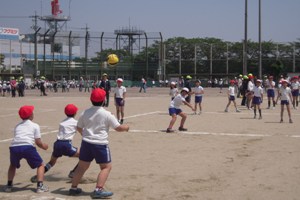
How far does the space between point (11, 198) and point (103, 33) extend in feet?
176

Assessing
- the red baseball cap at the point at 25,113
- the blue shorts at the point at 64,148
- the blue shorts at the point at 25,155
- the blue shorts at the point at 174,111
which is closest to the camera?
the blue shorts at the point at 25,155

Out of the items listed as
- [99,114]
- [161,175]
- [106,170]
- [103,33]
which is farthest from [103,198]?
[103,33]

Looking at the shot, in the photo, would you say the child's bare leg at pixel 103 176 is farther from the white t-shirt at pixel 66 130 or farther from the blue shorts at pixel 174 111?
the blue shorts at pixel 174 111

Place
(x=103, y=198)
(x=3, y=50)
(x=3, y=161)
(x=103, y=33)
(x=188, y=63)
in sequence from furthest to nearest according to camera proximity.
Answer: (x=3, y=50) → (x=188, y=63) → (x=103, y=33) → (x=3, y=161) → (x=103, y=198)

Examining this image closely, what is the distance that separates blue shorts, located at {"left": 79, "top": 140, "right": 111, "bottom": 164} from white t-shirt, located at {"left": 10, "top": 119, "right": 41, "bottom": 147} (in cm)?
90

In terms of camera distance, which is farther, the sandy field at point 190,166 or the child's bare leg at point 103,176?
the sandy field at point 190,166

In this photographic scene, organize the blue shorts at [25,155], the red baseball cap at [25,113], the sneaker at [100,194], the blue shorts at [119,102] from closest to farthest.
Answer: the sneaker at [100,194]
the blue shorts at [25,155]
the red baseball cap at [25,113]
the blue shorts at [119,102]

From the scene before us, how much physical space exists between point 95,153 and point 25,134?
→ 1.22 metres

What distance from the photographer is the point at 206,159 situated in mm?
9055

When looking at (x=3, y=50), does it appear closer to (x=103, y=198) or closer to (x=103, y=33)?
(x=103, y=33)

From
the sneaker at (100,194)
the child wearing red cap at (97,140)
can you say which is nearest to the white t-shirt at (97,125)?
the child wearing red cap at (97,140)

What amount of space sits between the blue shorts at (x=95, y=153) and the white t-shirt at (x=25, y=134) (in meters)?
0.90

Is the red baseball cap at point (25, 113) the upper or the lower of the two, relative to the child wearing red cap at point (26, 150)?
upper

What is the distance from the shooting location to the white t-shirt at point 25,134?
6.50m
